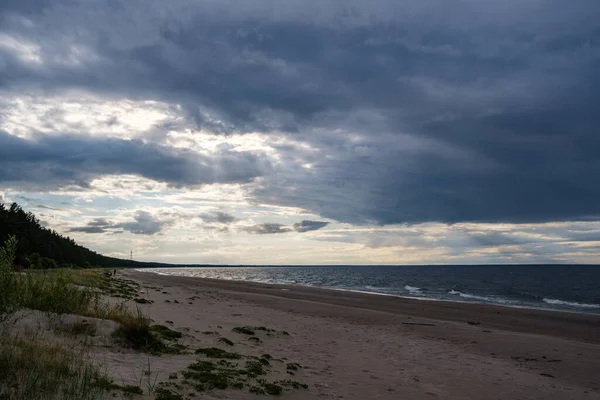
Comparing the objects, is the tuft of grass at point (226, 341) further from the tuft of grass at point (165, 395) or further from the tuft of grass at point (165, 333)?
the tuft of grass at point (165, 395)

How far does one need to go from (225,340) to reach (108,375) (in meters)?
6.02

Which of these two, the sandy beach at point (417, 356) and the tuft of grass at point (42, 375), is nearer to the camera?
the tuft of grass at point (42, 375)

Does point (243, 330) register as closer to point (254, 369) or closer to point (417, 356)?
point (254, 369)

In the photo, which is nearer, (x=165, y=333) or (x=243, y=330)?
(x=165, y=333)

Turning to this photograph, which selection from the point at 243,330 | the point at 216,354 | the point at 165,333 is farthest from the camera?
the point at 243,330

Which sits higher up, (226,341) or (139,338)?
(139,338)

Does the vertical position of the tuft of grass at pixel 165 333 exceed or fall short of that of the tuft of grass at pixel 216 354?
it exceeds it

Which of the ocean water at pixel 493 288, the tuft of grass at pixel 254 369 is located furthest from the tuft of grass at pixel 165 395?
the ocean water at pixel 493 288

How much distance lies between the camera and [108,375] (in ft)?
22.0

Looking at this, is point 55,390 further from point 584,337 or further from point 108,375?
point 584,337

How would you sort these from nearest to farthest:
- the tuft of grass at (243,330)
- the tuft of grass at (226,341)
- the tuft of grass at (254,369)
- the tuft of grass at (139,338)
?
the tuft of grass at (254,369)
the tuft of grass at (139,338)
the tuft of grass at (226,341)
the tuft of grass at (243,330)

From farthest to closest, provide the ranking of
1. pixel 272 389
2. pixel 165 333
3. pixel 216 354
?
pixel 165 333 < pixel 216 354 < pixel 272 389

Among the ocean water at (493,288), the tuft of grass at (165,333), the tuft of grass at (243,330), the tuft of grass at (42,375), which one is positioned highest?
the tuft of grass at (42,375)

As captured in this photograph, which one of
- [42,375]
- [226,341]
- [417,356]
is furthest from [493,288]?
[42,375]
